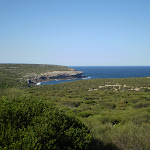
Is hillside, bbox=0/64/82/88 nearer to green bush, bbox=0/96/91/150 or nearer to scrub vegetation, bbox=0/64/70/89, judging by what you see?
scrub vegetation, bbox=0/64/70/89

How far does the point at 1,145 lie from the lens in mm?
4473

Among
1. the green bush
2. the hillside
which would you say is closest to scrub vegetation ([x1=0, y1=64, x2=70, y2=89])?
the hillside

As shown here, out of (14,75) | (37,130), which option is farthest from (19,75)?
(37,130)

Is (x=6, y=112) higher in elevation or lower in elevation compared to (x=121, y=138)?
higher

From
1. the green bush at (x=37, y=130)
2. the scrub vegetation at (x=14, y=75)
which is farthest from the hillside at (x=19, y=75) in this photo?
the green bush at (x=37, y=130)

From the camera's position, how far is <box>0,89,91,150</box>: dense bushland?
4508 millimetres

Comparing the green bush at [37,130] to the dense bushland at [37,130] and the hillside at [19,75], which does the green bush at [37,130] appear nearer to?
the dense bushland at [37,130]

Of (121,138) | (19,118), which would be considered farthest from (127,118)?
(19,118)

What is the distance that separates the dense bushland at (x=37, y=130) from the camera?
451cm

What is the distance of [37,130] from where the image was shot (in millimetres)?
4949

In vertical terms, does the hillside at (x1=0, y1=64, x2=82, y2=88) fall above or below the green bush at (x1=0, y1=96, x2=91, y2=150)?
below

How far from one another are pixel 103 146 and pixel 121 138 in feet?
3.31

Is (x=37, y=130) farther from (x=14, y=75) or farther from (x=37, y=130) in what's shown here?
(x=14, y=75)

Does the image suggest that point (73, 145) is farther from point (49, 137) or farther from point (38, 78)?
point (38, 78)
